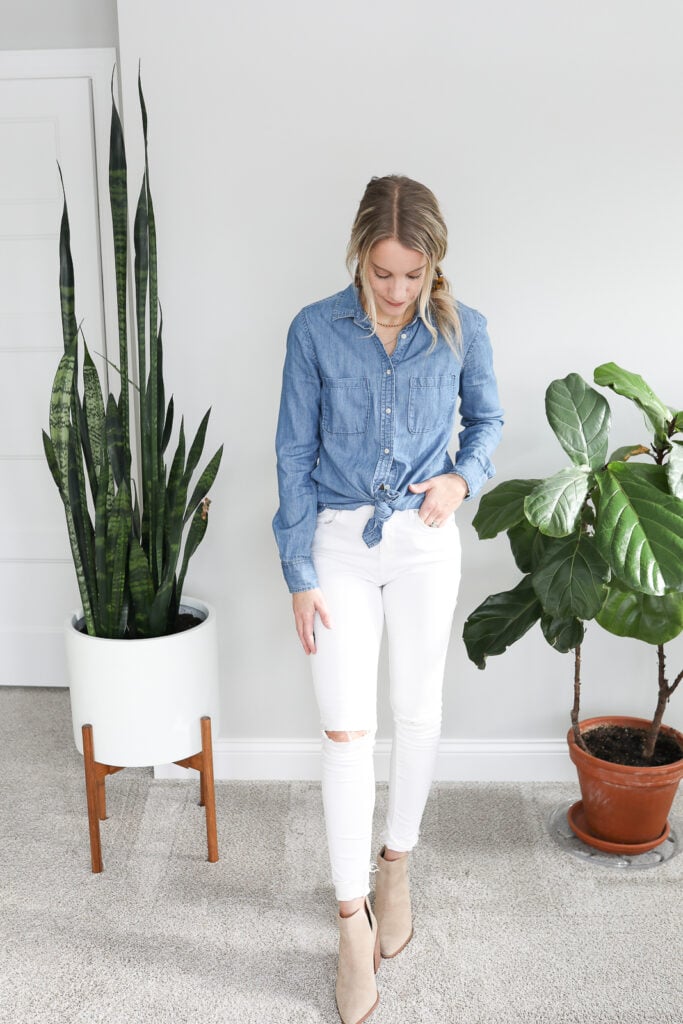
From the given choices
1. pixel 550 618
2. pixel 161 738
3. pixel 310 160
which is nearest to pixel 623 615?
pixel 550 618

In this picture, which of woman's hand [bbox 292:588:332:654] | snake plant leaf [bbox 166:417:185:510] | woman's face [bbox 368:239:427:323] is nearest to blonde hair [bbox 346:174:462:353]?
woman's face [bbox 368:239:427:323]

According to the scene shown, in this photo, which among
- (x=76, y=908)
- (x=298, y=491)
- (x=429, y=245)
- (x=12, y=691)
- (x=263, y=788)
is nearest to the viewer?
(x=429, y=245)

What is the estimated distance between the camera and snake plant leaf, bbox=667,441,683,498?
1.83 meters

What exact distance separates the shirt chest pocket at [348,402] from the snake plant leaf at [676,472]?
0.64m

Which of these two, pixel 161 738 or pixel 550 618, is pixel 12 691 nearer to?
pixel 161 738

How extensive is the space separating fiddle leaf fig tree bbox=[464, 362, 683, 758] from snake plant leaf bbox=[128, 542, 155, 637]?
76 cm

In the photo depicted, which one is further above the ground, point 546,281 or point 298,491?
point 546,281

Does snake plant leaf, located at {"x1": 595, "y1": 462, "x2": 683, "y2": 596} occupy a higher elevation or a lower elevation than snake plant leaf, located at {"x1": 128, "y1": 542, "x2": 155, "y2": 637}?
higher

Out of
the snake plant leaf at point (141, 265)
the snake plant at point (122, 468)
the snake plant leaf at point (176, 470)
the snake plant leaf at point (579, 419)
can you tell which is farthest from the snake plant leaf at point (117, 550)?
the snake plant leaf at point (579, 419)

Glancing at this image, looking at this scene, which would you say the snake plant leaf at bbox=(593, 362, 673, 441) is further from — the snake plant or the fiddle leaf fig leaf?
the snake plant

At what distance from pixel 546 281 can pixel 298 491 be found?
3.18ft

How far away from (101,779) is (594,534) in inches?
51.4

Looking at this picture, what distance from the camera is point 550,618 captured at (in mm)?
2064

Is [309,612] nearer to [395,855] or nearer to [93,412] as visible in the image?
[395,855]
